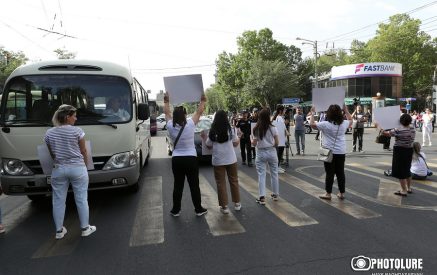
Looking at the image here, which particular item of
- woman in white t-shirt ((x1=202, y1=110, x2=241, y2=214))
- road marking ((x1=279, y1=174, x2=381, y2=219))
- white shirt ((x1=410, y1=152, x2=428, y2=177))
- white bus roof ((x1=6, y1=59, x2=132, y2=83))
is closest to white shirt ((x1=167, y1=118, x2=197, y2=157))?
woman in white t-shirt ((x1=202, y1=110, x2=241, y2=214))

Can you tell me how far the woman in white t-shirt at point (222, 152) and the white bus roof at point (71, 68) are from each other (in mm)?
2253

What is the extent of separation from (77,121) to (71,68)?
3.72 feet

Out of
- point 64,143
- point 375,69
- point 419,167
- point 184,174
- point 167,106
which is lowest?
point 419,167

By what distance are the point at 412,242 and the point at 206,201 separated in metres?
3.61

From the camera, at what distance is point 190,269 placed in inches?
165

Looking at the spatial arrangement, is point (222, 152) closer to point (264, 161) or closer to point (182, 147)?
point (182, 147)

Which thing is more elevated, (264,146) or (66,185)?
(264,146)

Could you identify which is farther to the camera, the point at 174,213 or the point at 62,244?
the point at 174,213

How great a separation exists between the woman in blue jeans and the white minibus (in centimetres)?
113

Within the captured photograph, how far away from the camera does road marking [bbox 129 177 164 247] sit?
5.19m

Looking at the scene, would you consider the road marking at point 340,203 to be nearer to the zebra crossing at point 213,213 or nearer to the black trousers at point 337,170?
the zebra crossing at point 213,213

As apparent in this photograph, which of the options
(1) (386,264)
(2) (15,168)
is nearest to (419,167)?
(1) (386,264)

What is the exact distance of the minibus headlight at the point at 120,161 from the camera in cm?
657

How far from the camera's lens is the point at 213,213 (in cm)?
640
